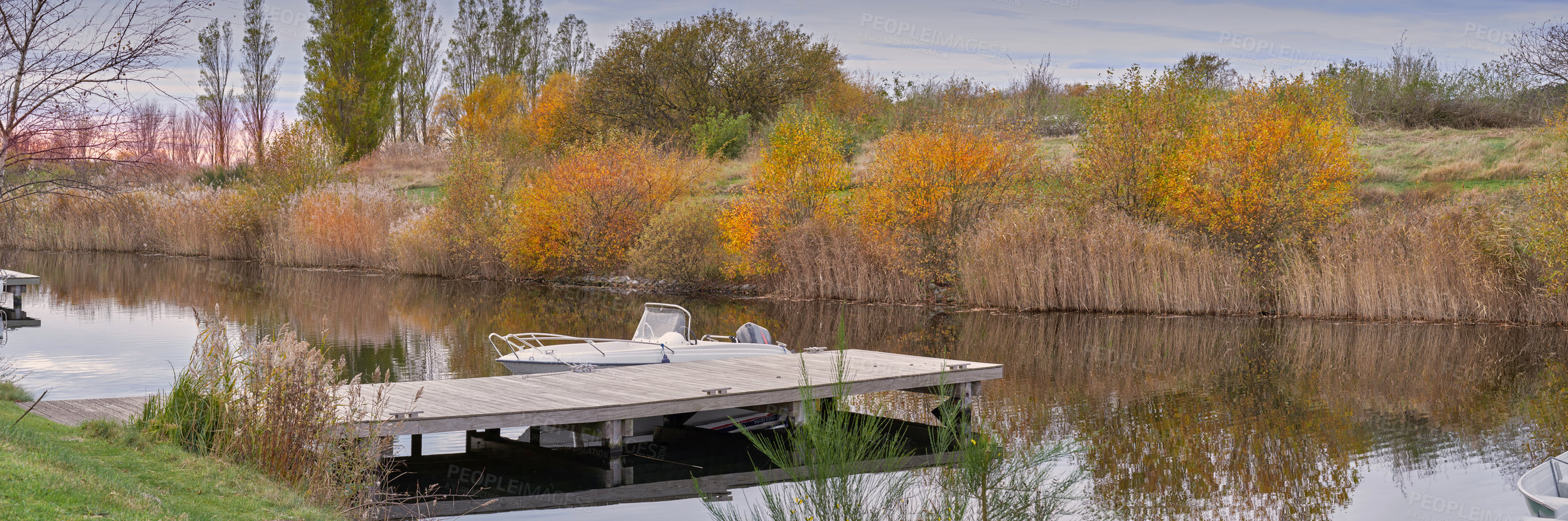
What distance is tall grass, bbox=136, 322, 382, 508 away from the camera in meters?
Answer: 7.48

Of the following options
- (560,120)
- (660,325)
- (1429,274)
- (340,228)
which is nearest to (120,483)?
(660,325)

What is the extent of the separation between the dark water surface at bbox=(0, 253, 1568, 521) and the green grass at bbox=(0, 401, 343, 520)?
208 centimetres

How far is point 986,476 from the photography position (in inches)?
263

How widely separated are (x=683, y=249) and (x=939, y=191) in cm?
691

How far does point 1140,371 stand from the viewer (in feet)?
49.5

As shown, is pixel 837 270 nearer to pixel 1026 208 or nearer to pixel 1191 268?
pixel 1026 208

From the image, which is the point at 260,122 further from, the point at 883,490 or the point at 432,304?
the point at 883,490

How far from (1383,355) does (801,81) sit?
95.5 feet

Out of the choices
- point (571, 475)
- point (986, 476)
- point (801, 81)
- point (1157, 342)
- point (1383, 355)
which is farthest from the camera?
point (801, 81)

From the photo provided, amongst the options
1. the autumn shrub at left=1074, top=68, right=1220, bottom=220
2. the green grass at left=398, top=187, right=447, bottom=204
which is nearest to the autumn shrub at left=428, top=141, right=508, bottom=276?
the green grass at left=398, top=187, right=447, bottom=204

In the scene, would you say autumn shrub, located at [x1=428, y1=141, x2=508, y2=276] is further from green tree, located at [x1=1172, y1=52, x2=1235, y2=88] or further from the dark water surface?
green tree, located at [x1=1172, y1=52, x2=1235, y2=88]

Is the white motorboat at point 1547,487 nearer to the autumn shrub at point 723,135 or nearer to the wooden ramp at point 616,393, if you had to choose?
the wooden ramp at point 616,393

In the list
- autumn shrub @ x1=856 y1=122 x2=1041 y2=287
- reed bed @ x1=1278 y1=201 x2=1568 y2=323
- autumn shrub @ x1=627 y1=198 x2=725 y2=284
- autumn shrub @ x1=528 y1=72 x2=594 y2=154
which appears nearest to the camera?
reed bed @ x1=1278 y1=201 x2=1568 y2=323

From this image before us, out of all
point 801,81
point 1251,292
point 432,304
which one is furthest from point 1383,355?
point 801,81
